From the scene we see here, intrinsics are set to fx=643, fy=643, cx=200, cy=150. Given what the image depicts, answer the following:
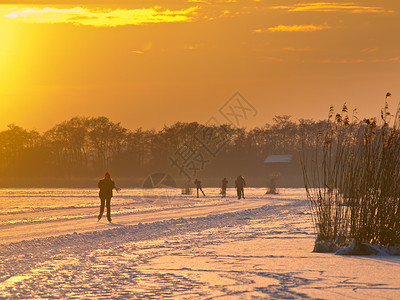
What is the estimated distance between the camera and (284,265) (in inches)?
389

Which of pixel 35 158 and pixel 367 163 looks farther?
pixel 35 158

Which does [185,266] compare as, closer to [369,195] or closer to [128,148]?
[369,195]

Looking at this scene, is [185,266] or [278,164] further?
[278,164]

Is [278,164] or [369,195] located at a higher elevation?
[278,164]

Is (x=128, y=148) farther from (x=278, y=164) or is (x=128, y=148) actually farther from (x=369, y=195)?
(x=369, y=195)

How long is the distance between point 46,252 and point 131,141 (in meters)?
106

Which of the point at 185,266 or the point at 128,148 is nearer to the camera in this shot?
the point at 185,266

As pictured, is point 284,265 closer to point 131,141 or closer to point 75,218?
point 75,218

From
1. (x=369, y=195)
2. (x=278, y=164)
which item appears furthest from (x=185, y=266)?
(x=278, y=164)

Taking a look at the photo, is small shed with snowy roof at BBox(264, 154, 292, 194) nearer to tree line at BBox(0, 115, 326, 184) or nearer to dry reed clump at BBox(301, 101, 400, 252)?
tree line at BBox(0, 115, 326, 184)

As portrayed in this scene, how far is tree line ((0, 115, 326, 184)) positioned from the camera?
113 meters

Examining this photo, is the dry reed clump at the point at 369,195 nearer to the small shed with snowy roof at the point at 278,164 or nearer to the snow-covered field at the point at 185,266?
the snow-covered field at the point at 185,266

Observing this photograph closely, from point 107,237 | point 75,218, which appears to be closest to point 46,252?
point 107,237

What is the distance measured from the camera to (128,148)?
117250mm
